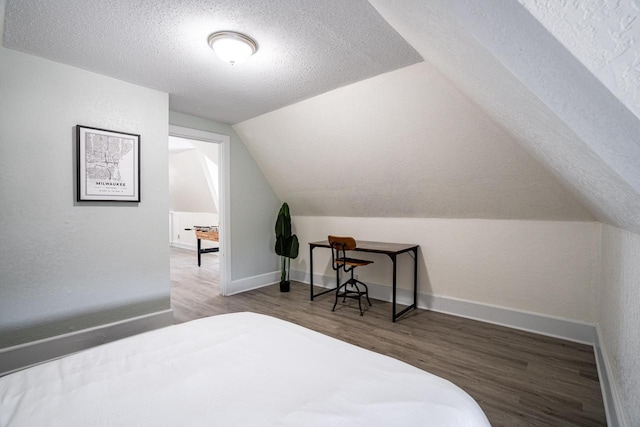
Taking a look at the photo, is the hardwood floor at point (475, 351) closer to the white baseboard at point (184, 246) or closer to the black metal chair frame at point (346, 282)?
the black metal chair frame at point (346, 282)

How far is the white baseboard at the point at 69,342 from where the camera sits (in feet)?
7.06

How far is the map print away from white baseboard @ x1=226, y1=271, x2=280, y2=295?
2110mm

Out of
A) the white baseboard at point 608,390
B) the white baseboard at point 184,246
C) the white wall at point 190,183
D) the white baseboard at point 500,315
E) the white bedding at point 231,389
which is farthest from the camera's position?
→ the white baseboard at point 184,246

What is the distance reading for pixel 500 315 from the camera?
3.04m

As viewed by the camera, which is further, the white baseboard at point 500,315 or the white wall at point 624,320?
the white baseboard at point 500,315

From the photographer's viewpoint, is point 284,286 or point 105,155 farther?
point 284,286

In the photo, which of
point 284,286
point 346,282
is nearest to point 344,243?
point 346,282

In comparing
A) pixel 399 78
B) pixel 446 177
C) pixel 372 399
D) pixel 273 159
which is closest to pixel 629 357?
pixel 372 399

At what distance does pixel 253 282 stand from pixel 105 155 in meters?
2.57

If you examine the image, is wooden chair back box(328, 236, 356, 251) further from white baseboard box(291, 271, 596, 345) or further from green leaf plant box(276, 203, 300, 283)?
green leaf plant box(276, 203, 300, 283)

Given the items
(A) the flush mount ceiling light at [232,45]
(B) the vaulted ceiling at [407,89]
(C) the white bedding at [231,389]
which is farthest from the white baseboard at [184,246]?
(C) the white bedding at [231,389]

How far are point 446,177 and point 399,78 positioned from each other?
114 centimetres

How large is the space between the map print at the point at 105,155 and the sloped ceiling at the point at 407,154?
1.60 m

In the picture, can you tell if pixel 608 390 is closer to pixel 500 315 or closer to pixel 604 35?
pixel 500 315
